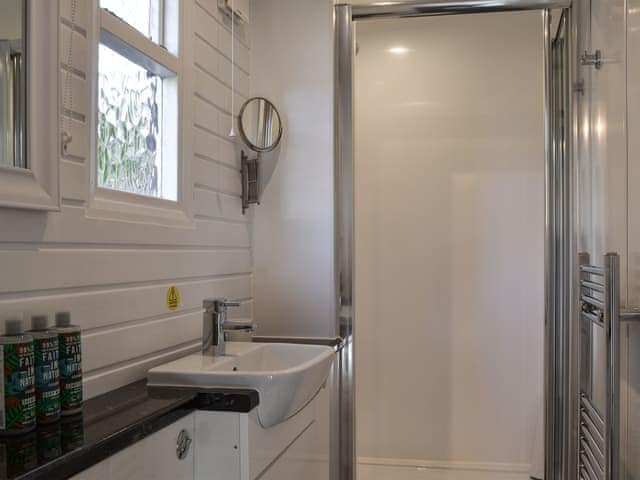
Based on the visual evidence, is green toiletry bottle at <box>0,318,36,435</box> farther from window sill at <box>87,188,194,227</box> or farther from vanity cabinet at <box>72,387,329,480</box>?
window sill at <box>87,188,194,227</box>

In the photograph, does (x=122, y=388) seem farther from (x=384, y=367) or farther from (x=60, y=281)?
(x=384, y=367)

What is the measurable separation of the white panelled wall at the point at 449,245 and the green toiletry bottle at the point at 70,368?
2252 mm

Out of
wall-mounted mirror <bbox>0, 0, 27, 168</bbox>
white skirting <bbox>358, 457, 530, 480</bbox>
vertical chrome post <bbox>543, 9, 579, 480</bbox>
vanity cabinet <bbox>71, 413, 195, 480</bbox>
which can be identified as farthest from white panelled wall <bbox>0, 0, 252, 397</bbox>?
white skirting <bbox>358, 457, 530, 480</bbox>

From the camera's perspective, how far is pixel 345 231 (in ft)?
7.71

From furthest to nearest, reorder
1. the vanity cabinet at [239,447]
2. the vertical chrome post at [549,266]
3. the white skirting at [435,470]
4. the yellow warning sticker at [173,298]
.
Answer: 1. the white skirting at [435,470]
2. the vertical chrome post at [549,266]
3. the yellow warning sticker at [173,298]
4. the vanity cabinet at [239,447]

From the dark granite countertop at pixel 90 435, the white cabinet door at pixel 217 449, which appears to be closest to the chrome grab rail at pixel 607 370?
the white cabinet door at pixel 217 449

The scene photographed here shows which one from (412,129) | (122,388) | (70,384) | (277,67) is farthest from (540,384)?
(70,384)

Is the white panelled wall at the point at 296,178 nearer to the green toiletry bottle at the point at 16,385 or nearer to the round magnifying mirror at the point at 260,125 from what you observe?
the round magnifying mirror at the point at 260,125

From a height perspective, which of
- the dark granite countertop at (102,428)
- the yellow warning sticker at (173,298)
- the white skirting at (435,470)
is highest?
the yellow warning sticker at (173,298)

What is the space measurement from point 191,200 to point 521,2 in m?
1.56

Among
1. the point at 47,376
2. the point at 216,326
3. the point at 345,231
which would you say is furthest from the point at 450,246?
the point at 47,376

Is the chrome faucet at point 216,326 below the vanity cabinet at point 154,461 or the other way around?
the other way around

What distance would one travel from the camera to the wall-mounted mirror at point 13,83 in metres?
1.04

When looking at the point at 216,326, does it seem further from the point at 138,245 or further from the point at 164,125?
the point at 164,125
